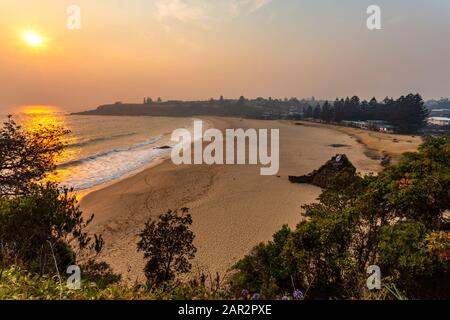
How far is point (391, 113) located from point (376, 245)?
104880 mm

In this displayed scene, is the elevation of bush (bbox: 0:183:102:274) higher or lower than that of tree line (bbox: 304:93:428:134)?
lower

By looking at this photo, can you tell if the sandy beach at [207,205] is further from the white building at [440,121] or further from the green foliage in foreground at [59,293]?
the white building at [440,121]

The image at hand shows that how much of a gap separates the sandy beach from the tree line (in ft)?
224

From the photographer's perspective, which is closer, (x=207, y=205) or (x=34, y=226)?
(x=34, y=226)

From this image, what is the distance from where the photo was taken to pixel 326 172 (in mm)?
24281

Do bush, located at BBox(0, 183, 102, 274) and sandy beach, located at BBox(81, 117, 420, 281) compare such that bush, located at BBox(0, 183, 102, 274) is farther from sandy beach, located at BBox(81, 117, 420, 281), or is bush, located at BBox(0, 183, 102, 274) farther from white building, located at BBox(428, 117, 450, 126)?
white building, located at BBox(428, 117, 450, 126)

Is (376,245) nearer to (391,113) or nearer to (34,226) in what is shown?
(34,226)

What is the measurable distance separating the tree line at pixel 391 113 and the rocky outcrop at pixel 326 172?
75.2 m

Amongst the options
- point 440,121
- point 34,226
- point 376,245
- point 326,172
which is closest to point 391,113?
point 440,121

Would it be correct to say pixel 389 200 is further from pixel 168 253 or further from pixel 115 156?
pixel 115 156

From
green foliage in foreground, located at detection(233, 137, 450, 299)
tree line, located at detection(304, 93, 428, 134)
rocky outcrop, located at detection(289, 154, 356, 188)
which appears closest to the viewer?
green foliage in foreground, located at detection(233, 137, 450, 299)

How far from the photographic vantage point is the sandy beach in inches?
525

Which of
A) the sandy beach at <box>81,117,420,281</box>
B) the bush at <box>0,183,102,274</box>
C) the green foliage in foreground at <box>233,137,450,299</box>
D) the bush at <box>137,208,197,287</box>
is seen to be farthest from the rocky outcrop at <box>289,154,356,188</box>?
the bush at <box>0,183,102,274</box>
